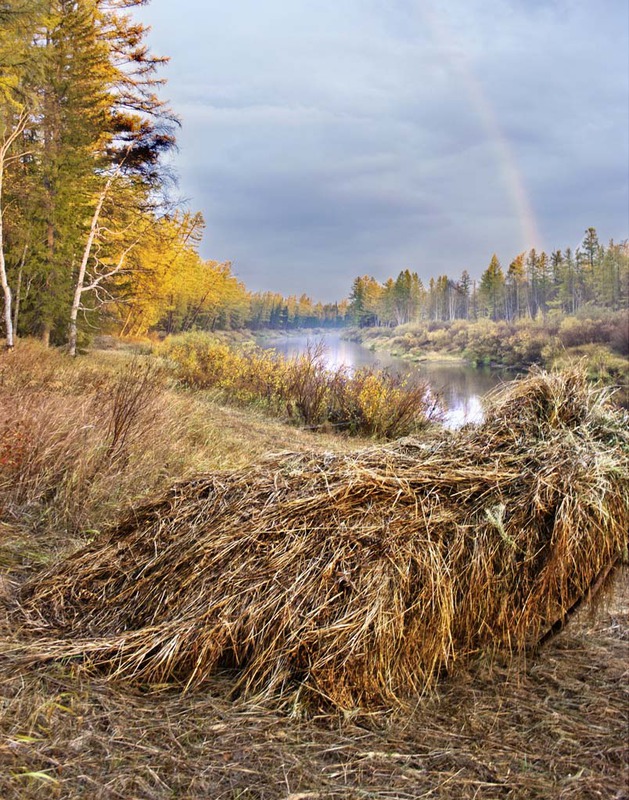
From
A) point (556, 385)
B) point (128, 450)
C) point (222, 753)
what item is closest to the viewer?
point (222, 753)

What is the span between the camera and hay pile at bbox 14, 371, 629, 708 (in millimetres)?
2168

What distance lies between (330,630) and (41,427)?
3.87 m

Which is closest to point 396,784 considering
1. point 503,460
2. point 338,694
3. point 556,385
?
point 338,694

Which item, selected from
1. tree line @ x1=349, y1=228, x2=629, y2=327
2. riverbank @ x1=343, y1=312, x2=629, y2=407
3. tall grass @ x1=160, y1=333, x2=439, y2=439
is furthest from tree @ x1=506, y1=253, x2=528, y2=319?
tall grass @ x1=160, y1=333, x2=439, y2=439

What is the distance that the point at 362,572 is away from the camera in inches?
87.5

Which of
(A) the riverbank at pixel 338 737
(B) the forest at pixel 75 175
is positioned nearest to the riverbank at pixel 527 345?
(B) the forest at pixel 75 175

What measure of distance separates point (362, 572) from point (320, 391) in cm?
1028

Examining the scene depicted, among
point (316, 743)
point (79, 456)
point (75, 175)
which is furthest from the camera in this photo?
point (75, 175)

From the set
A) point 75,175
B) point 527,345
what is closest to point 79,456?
point 75,175

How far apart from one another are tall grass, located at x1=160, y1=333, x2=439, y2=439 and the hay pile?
781 centimetres

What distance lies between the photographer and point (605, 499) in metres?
2.38

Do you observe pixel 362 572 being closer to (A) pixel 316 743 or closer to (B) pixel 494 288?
(A) pixel 316 743

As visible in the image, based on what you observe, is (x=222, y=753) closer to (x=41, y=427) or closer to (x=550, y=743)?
(x=550, y=743)

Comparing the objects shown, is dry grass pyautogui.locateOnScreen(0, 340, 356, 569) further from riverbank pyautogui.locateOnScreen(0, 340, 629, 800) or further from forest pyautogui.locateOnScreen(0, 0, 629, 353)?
forest pyautogui.locateOnScreen(0, 0, 629, 353)
